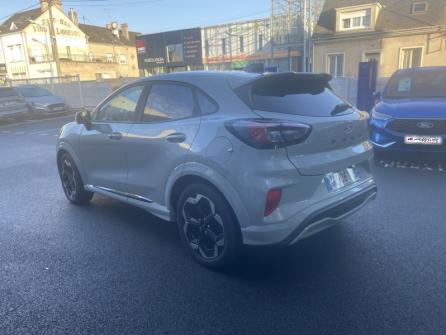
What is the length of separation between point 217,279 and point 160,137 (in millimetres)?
1381

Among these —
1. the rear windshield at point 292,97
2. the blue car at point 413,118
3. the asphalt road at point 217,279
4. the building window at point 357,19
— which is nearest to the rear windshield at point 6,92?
the asphalt road at point 217,279

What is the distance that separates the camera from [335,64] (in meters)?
25.8

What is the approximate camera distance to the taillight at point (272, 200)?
266 centimetres

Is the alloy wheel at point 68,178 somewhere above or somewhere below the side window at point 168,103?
below

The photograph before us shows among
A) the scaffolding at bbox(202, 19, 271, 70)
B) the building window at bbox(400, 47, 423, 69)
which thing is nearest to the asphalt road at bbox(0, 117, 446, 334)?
the building window at bbox(400, 47, 423, 69)

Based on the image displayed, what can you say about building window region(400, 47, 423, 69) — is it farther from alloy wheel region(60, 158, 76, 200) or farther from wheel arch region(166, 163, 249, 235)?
wheel arch region(166, 163, 249, 235)

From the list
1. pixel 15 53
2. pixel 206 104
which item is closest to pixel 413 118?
pixel 206 104

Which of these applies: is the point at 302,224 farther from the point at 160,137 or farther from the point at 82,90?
the point at 82,90

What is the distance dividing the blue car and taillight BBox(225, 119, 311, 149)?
13.5 ft

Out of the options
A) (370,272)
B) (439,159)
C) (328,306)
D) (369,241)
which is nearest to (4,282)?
(328,306)

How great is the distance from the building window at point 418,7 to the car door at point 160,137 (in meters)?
26.0

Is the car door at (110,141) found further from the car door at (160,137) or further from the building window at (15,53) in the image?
the building window at (15,53)

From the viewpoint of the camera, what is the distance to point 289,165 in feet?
8.89

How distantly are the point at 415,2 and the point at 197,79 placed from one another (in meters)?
26.5
